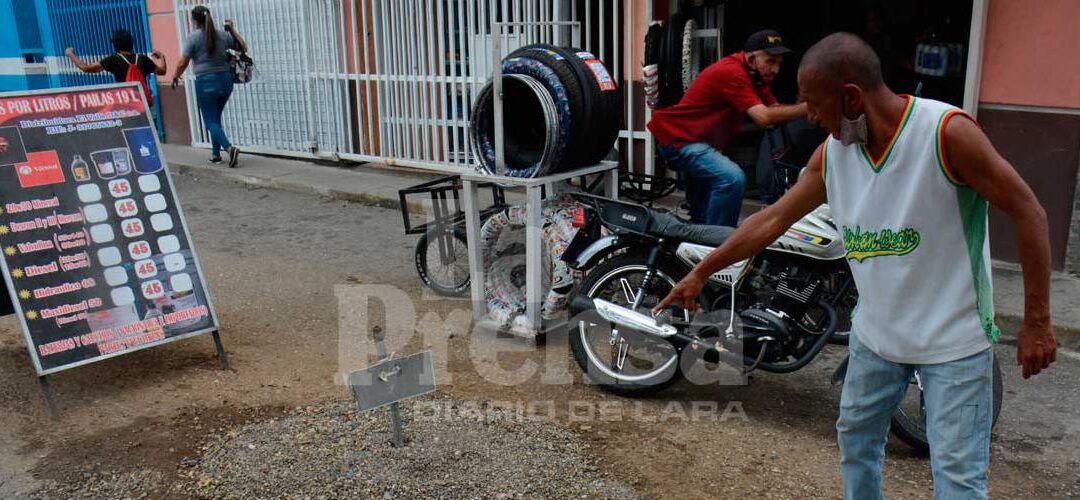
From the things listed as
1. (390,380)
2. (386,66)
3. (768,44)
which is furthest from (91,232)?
(386,66)

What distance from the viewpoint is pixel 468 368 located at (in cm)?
508

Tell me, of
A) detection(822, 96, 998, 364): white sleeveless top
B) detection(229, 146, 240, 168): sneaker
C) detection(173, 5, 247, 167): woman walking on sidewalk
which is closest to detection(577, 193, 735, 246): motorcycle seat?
detection(822, 96, 998, 364): white sleeveless top

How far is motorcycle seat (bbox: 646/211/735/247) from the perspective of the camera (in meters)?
4.44

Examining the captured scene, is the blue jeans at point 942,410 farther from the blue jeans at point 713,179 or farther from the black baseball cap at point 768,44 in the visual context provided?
the black baseball cap at point 768,44

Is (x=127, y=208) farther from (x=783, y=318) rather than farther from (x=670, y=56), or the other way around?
(x=670, y=56)

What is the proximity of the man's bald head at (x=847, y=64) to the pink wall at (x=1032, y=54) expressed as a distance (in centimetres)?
433

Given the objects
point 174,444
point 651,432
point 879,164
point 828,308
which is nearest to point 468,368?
point 651,432

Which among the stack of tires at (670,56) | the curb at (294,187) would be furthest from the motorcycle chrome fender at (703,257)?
the stack of tires at (670,56)

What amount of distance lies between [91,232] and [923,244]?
388 cm

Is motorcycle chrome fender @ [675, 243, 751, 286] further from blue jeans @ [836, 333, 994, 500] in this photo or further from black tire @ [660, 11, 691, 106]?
black tire @ [660, 11, 691, 106]

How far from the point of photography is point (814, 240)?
4180 millimetres

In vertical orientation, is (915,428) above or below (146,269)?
below

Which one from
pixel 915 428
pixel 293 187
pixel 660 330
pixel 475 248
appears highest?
pixel 475 248

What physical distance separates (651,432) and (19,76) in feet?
49.5
